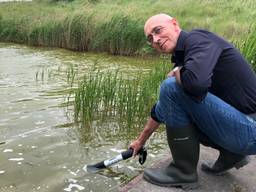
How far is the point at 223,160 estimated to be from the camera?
366 cm

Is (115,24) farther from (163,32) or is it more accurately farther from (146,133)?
(163,32)

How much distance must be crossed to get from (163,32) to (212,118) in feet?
2.29

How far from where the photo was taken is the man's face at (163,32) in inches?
127

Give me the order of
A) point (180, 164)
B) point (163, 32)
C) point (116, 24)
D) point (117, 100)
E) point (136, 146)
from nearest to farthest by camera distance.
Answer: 1. point (163, 32)
2. point (180, 164)
3. point (136, 146)
4. point (117, 100)
5. point (116, 24)

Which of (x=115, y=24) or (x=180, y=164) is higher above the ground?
(x=180, y=164)

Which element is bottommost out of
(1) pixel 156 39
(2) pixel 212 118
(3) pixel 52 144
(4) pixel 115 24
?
(3) pixel 52 144

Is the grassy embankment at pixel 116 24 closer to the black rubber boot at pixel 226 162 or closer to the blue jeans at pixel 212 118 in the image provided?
the black rubber boot at pixel 226 162

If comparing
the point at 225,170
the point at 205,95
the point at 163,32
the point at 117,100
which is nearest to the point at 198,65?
the point at 205,95

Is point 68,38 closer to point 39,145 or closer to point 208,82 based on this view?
point 39,145

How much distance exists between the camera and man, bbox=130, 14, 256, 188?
3.12 meters

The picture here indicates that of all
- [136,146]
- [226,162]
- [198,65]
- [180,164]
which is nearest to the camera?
[198,65]

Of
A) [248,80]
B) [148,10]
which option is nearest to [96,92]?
[248,80]

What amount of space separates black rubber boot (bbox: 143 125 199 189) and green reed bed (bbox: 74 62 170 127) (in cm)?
241

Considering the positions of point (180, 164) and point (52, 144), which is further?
point (52, 144)
